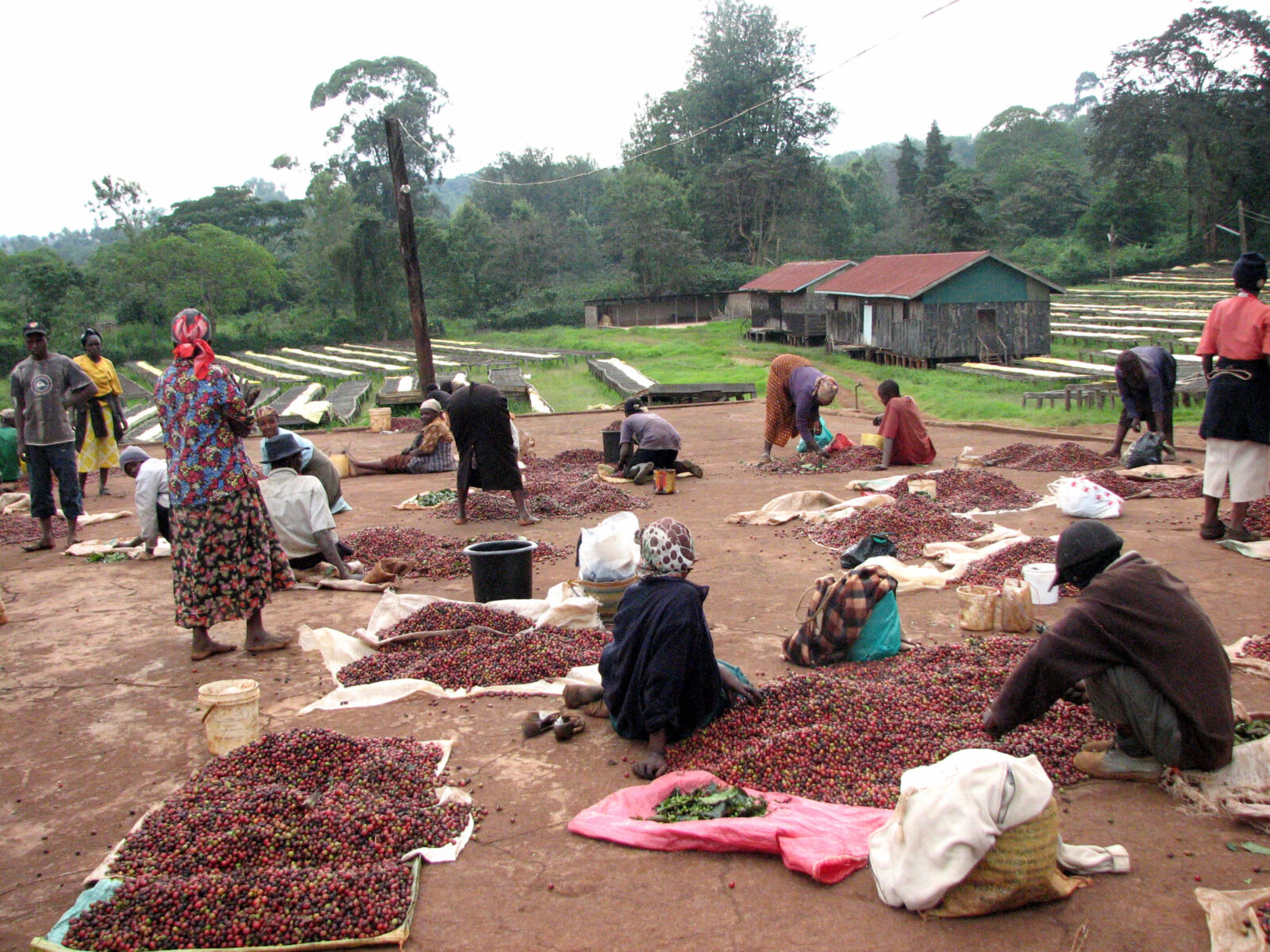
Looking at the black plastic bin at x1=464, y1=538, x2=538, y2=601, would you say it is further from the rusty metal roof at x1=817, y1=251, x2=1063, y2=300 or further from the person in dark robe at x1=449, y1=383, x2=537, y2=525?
the rusty metal roof at x1=817, y1=251, x2=1063, y2=300

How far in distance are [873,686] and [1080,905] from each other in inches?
60.9

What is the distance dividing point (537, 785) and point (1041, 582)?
3.27 meters

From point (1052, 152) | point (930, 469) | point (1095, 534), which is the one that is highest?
point (1052, 152)

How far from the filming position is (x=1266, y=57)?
41.5m

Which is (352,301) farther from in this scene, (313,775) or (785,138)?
(313,775)

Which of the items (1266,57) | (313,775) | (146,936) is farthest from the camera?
(1266,57)

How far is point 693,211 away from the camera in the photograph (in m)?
52.4

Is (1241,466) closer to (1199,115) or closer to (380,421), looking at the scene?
(380,421)

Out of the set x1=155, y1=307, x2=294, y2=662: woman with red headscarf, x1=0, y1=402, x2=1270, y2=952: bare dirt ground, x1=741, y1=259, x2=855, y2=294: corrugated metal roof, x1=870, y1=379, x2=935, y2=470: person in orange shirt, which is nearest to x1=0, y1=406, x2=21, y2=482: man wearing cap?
x1=0, y1=402, x2=1270, y2=952: bare dirt ground

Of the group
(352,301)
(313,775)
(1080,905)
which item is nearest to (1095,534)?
(1080,905)

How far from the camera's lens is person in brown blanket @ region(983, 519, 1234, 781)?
3107mm

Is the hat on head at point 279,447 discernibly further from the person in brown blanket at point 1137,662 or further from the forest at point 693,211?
the forest at point 693,211

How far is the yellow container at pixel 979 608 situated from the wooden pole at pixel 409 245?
1008 centimetres

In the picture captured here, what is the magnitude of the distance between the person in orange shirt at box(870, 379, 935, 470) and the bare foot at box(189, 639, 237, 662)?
7.15 metres
